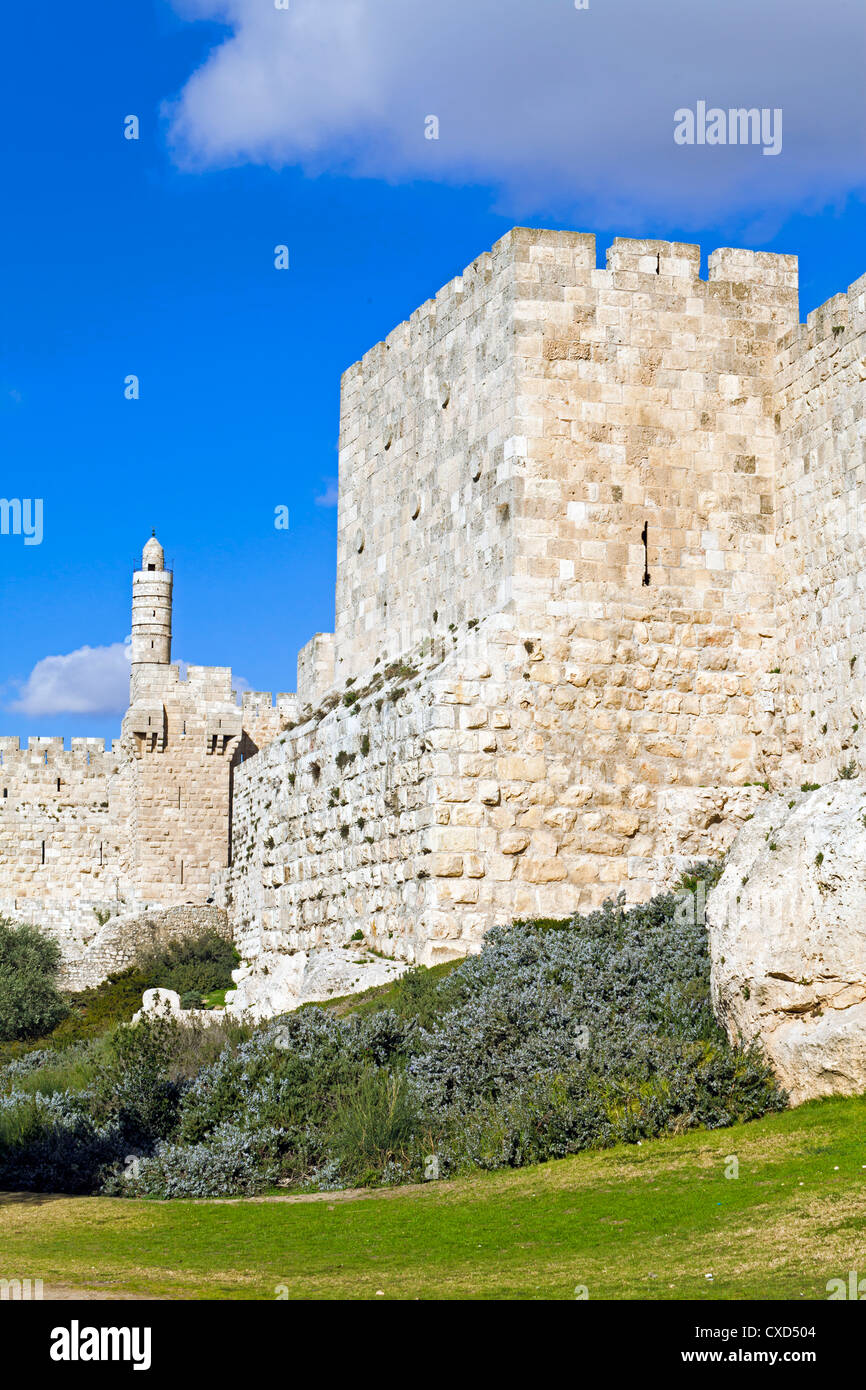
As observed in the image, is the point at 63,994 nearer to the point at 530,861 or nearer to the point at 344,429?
the point at 344,429

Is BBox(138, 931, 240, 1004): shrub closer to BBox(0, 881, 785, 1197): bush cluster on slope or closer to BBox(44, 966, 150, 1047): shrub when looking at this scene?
BBox(44, 966, 150, 1047): shrub

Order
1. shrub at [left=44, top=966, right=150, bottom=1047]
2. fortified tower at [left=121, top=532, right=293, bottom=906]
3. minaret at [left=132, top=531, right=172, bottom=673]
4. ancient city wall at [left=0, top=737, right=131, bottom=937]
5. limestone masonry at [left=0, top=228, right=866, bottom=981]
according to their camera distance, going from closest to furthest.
Result: limestone masonry at [left=0, top=228, right=866, bottom=981] → shrub at [left=44, top=966, right=150, bottom=1047] → fortified tower at [left=121, top=532, right=293, bottom=906] → ancient city wall at [left=0, top=737, right=131, bottom=937] → minaret at [left=132, top=531, right=172, bottom=673]

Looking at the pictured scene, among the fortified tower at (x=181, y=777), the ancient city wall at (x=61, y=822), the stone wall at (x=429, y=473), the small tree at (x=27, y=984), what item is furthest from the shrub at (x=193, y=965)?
the stone wall at (x=429, y=473)

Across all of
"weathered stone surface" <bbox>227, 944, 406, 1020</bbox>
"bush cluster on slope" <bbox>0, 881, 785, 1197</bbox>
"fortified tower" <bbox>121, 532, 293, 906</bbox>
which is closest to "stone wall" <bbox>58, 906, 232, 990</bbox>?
"fortified tower" <bbox>121, 532, 293, 906</bbox>

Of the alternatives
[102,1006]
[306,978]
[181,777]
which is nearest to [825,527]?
[306,978]

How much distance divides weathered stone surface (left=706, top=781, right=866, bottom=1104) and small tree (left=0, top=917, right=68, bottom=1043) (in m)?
17.3

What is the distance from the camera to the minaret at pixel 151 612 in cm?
4044

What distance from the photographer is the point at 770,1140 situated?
26.2 feet

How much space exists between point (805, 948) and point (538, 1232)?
195cm

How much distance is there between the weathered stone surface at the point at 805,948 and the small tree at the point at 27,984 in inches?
680

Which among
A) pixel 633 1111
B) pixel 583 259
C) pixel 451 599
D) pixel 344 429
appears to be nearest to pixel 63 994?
pixel 344 429

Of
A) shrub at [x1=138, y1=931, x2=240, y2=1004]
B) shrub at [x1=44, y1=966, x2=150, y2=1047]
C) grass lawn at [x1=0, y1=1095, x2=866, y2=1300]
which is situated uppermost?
shrub at [x1=138, y1=931, x2=240, y2=1004]

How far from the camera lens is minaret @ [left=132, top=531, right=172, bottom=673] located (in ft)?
133

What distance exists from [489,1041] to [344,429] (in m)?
Answer: 10.4
